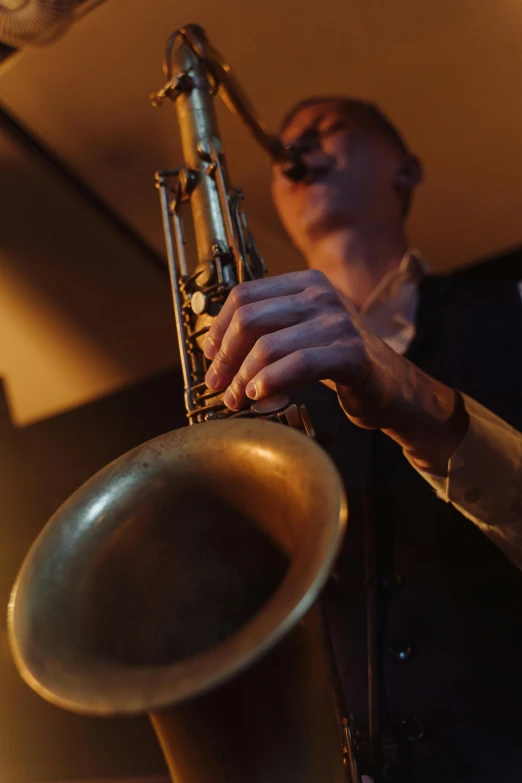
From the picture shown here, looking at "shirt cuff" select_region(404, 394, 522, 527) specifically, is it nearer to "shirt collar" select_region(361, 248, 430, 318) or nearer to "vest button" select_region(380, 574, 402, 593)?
"vest button" select_region(380, 574, 402, 593)

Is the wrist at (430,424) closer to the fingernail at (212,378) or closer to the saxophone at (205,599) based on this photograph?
the saxophone at (205,599)

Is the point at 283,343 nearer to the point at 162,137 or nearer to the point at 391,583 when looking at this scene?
the point at 391,583

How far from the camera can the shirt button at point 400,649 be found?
107 centimetres

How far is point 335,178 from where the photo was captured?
1.65 meters

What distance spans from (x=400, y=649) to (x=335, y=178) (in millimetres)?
1229

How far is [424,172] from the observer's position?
173cm

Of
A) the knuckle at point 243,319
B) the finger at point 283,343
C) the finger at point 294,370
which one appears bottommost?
the finger at point 294,370

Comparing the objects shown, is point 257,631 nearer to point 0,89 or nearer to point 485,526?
point 485,526

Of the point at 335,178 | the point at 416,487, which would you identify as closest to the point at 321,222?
Result: the point at 335,178

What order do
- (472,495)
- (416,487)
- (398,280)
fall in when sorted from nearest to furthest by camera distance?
(472,495) → (416,487) → (398,280)

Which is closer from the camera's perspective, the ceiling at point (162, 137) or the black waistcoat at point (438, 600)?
Answer: the black waistcoat at point (438, 600)

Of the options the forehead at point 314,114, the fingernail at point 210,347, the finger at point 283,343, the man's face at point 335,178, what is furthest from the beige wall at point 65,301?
the finger at point 283,343

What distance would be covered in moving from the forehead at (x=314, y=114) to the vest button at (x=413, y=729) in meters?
1.46

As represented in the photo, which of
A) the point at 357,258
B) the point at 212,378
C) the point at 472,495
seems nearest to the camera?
the point at 212,378
